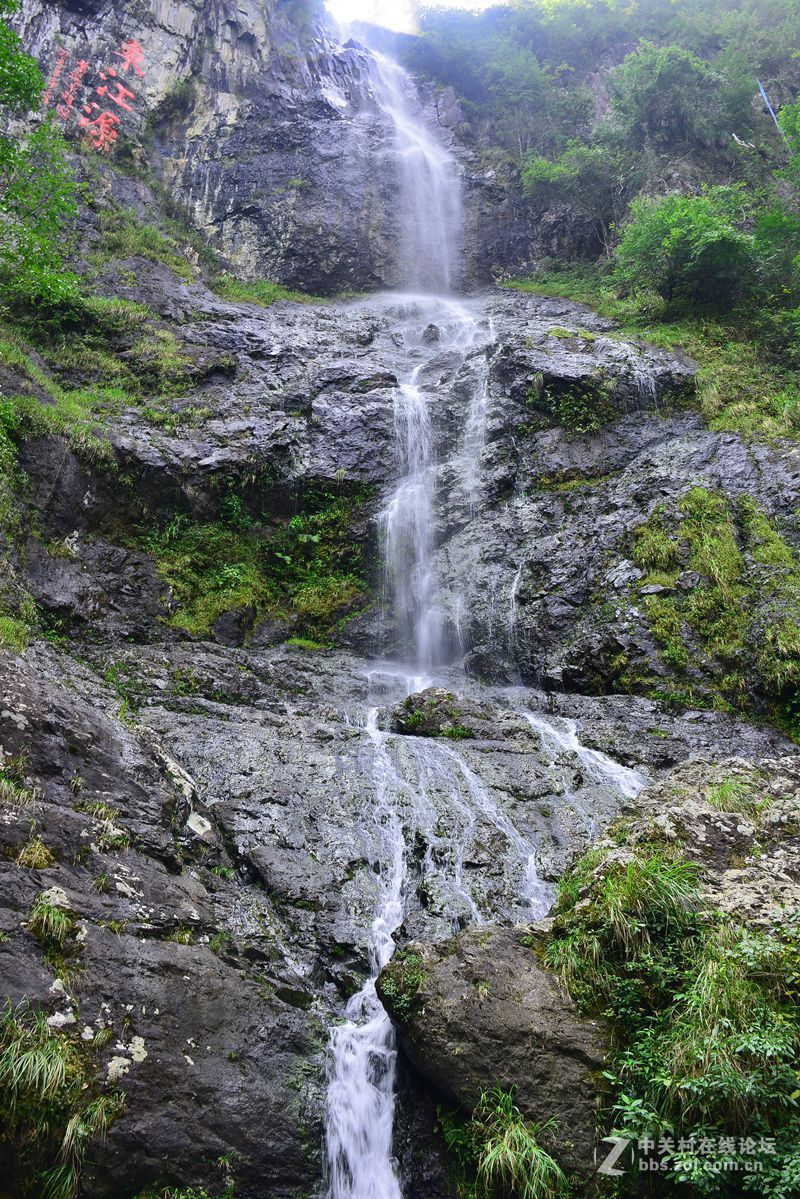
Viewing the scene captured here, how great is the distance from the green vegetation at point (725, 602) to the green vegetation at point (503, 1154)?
7.46m

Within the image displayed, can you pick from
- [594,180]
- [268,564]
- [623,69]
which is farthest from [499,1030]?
[623,69]

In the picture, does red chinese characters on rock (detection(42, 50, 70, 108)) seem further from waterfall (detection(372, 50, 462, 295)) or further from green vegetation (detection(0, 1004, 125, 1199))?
green vegetation (detection(0, 1004, 125, 1199))

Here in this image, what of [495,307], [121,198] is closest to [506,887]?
[495,307]

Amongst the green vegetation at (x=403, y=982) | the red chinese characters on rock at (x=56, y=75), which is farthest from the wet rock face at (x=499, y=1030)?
the red chinese characters on rock at (x=56, y=75)

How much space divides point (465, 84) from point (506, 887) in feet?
117

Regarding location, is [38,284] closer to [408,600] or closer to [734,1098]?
[408,600]

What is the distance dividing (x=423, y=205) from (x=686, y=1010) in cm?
2791

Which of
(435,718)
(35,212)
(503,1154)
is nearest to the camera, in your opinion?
(503,1154)

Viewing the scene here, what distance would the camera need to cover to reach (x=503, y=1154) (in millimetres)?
3977

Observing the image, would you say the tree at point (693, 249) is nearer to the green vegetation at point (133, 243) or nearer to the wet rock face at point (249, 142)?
the wet rock face at point (249, 142)

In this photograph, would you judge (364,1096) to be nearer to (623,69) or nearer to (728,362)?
(728,362)

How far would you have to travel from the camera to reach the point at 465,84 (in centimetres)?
3058

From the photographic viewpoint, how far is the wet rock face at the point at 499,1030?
162 inches

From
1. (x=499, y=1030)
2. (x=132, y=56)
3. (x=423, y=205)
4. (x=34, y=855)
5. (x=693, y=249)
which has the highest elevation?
(x=132, y=56)
